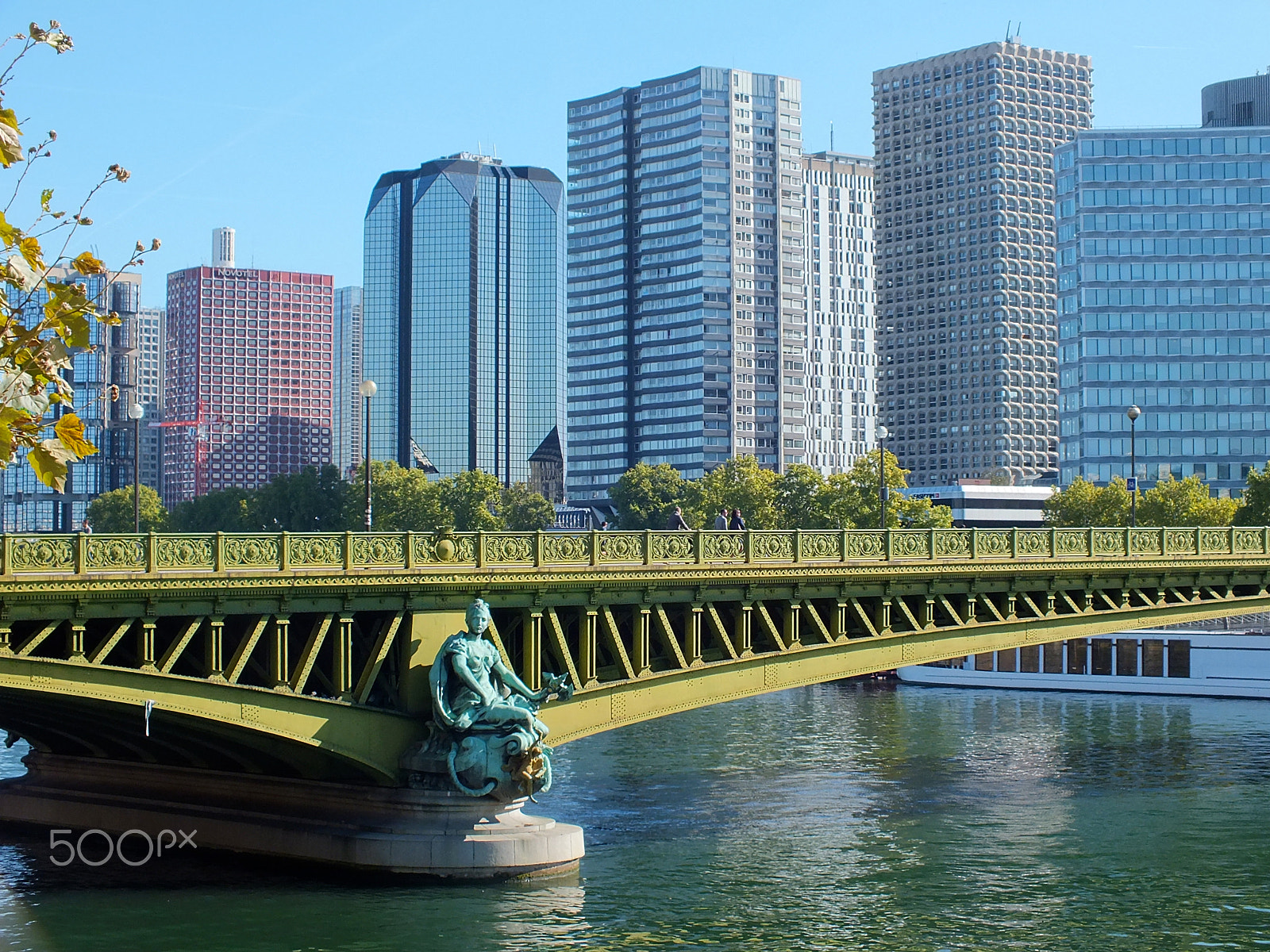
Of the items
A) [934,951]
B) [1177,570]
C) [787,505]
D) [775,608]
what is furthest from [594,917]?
[787,505]

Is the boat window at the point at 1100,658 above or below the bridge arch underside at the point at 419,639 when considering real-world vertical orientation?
below

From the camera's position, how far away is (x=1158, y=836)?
1761 inches

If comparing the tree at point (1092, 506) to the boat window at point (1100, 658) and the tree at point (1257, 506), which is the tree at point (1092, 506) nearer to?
the tree at point (1257, 506)

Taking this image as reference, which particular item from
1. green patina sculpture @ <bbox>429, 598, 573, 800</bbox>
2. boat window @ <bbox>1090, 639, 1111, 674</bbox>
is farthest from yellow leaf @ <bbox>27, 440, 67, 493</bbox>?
boat window @ <bbox>1090, 639, 1111, 674</bbox>

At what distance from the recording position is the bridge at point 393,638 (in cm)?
3441

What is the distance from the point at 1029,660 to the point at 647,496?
8783 centimetres

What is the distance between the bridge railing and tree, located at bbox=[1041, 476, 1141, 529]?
228 ft

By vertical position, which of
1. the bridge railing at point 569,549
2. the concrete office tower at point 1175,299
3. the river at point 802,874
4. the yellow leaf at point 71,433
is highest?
the concrete office tower at point 1175,299

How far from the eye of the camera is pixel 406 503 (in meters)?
151

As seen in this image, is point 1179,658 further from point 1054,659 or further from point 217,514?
point 217,514

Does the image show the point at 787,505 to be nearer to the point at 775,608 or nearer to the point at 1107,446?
the point at 1107,446

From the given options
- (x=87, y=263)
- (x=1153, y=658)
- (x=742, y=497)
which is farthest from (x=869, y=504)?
(x=87, y=263)

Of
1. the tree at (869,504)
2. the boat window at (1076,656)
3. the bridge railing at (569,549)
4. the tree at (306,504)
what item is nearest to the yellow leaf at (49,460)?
the bridge railing at (569,549)

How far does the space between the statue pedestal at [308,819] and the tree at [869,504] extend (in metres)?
67.4
